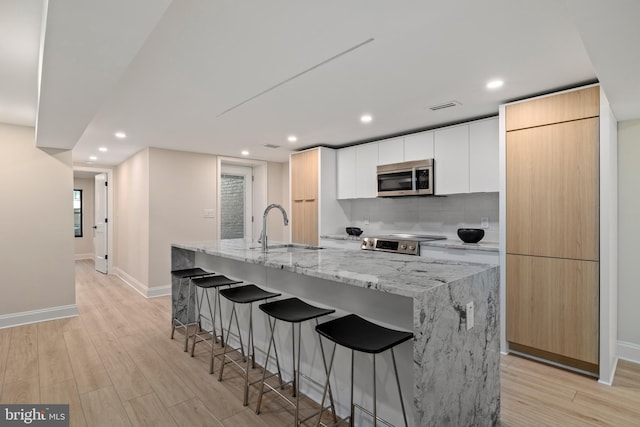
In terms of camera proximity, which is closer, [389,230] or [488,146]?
[488,146]

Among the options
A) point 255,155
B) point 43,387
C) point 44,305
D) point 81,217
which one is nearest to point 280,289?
point 43,387

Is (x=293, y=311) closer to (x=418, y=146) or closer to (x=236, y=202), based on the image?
(x=418, y=146)

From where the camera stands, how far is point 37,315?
3.90 meters

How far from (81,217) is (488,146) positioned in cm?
954

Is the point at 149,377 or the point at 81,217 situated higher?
the point at 81,217

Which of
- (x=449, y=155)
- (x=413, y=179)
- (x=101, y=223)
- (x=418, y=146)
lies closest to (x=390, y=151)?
(x=418, y=146)

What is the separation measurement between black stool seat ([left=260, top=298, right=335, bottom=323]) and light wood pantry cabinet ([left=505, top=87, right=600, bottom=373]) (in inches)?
76.1

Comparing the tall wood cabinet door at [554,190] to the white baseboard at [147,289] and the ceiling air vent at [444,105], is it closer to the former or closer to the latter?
the ceiling air vent at [444,105]

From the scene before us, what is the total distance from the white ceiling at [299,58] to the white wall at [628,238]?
27 cm

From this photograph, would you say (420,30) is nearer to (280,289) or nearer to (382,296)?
(382,296)

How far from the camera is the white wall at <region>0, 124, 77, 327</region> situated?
12.4ft

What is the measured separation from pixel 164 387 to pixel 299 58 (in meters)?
2.50

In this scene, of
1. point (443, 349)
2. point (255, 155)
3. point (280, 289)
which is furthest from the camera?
point (255, 155)

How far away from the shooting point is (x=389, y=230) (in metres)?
4.82
